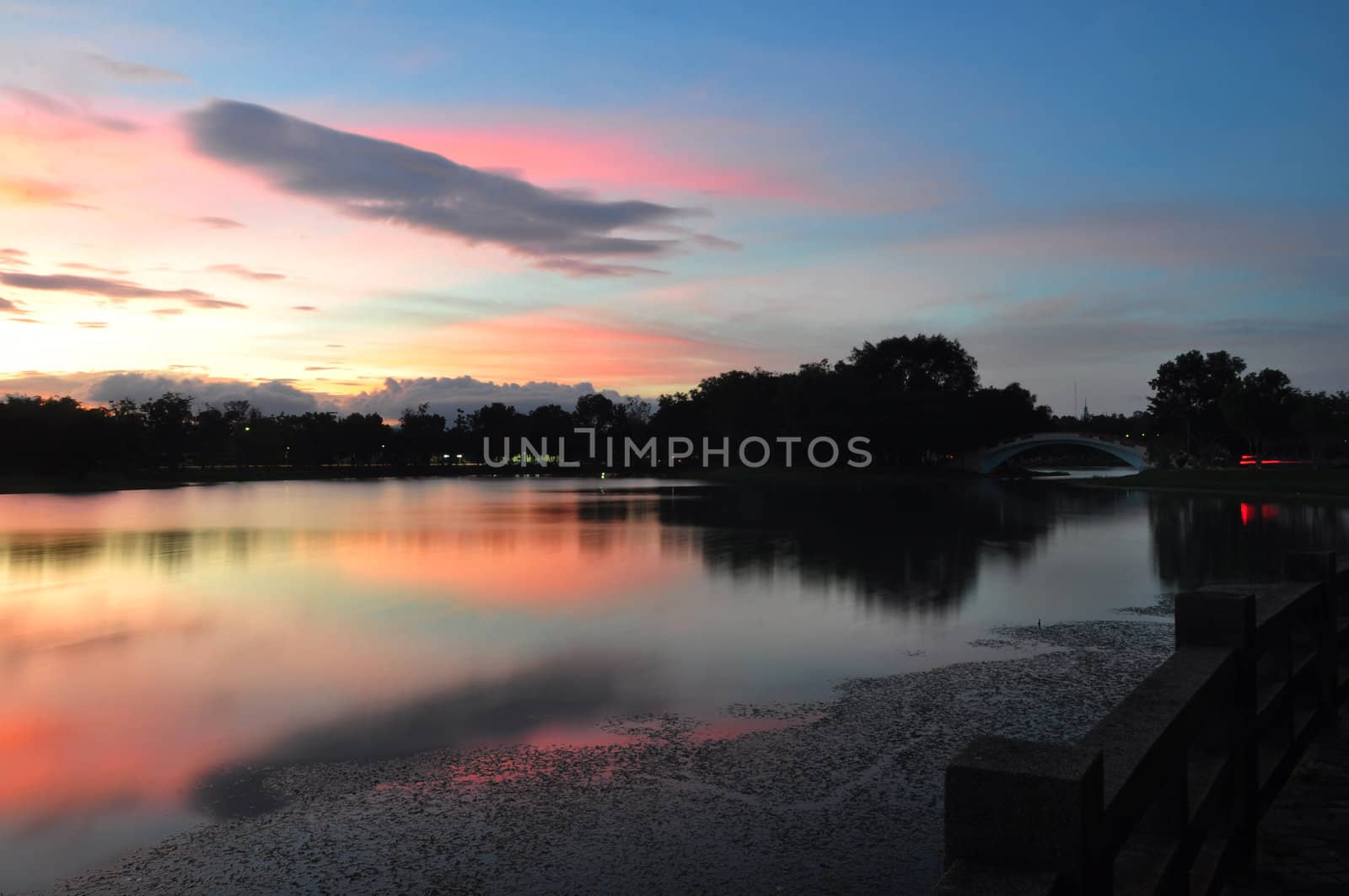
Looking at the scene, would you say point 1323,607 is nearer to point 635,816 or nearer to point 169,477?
point 635,816

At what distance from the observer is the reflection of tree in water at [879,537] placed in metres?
22.7

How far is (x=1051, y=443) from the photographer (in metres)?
129

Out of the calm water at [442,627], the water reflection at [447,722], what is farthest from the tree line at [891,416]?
the water reflection at [447,722]

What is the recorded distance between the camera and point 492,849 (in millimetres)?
7430

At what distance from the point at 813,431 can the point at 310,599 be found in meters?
106

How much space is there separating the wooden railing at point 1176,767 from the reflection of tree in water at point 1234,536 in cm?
767

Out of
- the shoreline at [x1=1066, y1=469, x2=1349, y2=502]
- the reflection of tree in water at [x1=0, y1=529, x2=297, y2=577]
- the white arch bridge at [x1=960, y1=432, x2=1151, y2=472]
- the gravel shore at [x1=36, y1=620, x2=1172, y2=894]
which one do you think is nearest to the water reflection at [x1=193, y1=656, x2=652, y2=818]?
the gravel shore at [x1=36, y1=620, x2=1172, y2=894]

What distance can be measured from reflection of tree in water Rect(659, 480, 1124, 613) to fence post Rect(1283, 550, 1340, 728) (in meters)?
10.2

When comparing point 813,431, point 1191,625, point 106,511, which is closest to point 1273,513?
point 1191,625

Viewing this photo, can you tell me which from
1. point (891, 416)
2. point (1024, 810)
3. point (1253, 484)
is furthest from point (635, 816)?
point (891, 416)

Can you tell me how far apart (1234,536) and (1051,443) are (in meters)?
99.3

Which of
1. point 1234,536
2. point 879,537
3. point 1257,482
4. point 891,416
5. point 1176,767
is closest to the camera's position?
point 1176,767

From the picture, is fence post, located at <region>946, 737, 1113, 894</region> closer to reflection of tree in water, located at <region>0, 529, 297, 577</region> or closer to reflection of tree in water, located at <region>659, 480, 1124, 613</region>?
reflection of tree in water, located at <region>659, 480, 1124, 613</region>

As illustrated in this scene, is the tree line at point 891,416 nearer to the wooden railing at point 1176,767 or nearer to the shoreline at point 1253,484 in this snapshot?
the shoreline at point 1253,484
